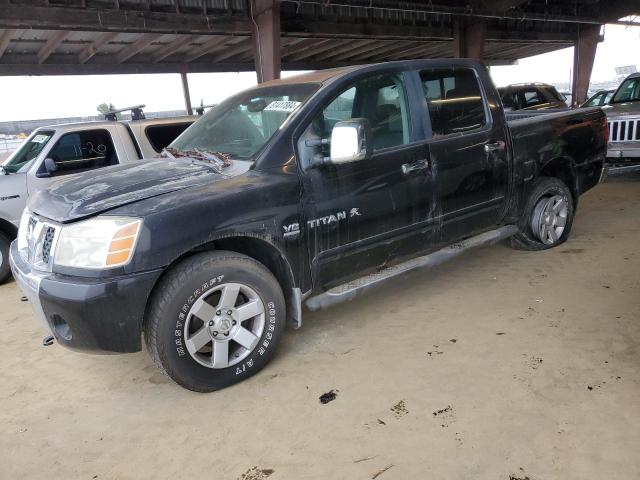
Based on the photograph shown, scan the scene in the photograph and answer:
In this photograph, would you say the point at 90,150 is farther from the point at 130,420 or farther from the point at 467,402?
the point at 467,402

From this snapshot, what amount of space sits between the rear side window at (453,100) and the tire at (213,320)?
1.88 m

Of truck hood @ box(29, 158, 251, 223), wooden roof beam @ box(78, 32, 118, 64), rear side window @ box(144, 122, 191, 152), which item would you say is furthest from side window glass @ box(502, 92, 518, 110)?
wooden roof beam @ box(78, 32, 118, 64)

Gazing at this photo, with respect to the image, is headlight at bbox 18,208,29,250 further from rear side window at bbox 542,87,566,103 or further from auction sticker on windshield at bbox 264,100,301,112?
rear side window at bbox 542,87,566,103

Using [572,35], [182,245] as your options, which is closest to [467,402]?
[182,245]

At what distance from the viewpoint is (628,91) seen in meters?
9.14

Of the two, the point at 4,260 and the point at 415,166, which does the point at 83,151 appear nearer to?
the point at 4,260

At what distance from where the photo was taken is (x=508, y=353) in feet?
10.3

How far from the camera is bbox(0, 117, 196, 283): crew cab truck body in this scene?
5.43 metres

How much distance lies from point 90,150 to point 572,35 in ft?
68.3

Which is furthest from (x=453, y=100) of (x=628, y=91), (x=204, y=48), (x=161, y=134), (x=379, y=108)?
(x=204, y=48)

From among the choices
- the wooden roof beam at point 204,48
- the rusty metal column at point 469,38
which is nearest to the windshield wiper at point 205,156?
the wooden roof beam at point 204,48

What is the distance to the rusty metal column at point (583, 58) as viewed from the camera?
19.2m

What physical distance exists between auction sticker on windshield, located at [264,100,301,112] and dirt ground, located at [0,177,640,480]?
1670mm

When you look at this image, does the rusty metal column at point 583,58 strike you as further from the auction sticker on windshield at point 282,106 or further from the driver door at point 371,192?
the auction sticker on windshield at point 282,106
